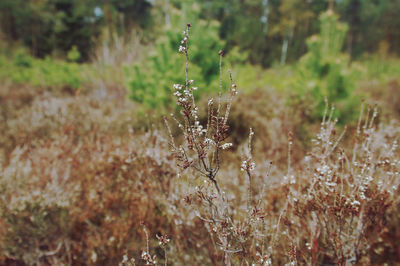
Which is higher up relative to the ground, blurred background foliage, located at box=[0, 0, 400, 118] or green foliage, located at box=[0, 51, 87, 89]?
blurred background foliage, located at box=[0, 0, 400, 118]

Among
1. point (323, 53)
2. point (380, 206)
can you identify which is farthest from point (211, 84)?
point (380, 206)

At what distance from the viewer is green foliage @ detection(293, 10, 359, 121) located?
3881mm

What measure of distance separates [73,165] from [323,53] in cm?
396

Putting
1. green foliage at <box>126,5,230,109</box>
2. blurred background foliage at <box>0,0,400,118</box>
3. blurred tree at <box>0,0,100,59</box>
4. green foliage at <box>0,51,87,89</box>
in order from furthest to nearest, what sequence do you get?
1. blurred tree at <box>0,0,100,59</box>
2. green foliage at <box>0,51,87,89</box>
3. blurred background foliage at <box>0,0,400,118</box>
4. green foliage at <box>126,5,230,109</box>

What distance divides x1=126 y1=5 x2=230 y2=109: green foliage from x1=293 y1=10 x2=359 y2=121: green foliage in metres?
1.42

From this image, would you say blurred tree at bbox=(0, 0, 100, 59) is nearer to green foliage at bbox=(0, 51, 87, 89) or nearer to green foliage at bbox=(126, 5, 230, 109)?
green foliage at bbox=(0, 51, 87, 89)

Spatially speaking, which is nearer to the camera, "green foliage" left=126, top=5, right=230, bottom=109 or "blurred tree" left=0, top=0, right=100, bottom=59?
"green foliage" left=126, top=5, right=230, bottom=109

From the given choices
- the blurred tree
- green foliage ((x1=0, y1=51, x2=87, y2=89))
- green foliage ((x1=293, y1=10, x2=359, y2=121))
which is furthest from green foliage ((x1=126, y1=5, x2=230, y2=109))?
the blurred tree

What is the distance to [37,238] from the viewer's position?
7.96ft

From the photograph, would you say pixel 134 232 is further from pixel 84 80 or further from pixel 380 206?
pixel 84 80

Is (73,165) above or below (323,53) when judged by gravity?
below

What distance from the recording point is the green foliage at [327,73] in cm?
388

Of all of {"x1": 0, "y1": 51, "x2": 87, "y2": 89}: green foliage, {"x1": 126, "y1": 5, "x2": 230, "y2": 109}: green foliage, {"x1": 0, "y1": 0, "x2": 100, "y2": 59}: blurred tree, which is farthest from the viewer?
{"x1": 0, "y1": 0, "x2": 100, "y2": 59}: blurred tree

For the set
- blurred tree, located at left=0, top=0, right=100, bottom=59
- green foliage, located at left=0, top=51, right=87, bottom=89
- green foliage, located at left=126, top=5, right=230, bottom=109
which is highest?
blurred tree, located at left=0, top=0, right=100, bottom=59
